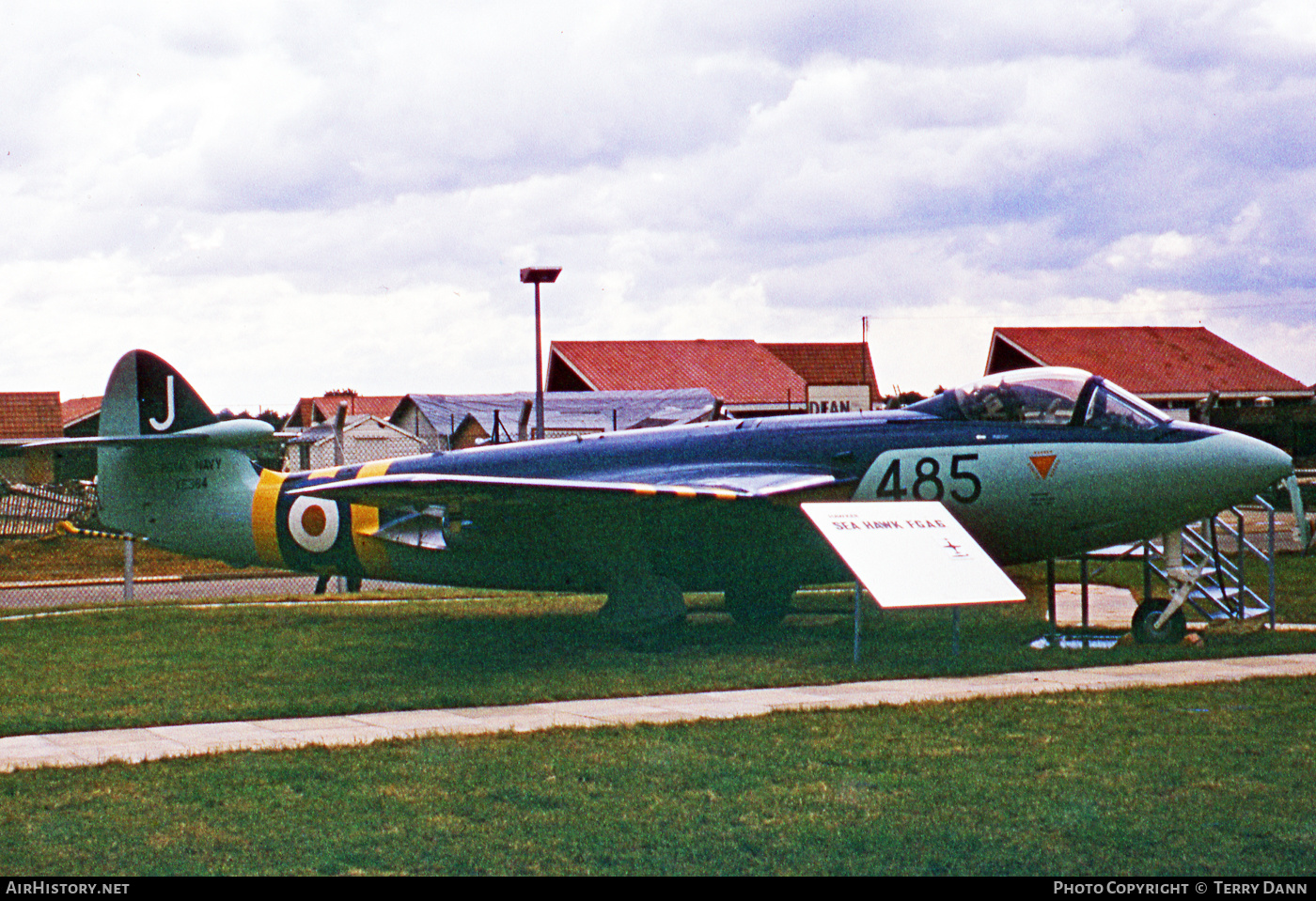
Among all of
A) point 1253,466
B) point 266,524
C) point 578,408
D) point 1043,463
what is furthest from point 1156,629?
point 578,408

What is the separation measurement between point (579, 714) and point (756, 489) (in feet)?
13.5

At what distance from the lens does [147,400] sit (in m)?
17.0

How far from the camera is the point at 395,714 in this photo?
1038 cm

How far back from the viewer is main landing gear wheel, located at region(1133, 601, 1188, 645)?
540 inches

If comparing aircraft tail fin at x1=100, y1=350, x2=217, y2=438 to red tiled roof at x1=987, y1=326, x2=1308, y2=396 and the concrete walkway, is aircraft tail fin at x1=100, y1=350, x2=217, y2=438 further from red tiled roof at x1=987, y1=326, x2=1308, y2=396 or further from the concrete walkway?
red tiled roof at x1=987, y1=326, x2=1308, y2=396

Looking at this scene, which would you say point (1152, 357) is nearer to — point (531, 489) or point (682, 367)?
point (682, 367)

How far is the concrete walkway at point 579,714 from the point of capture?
9.05 metres

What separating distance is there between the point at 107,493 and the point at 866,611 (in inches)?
392

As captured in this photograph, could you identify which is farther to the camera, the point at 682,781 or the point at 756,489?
the point at 756,489

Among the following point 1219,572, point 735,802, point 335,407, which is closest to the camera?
point 735,802

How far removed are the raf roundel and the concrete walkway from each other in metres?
6.79

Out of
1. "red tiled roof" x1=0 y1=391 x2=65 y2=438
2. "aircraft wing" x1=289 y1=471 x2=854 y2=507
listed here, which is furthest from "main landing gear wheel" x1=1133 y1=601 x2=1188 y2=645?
"red tiled roof" x1=0 y1=391 x2=65 y2=438

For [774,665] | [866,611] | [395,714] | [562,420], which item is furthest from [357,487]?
[562,420]

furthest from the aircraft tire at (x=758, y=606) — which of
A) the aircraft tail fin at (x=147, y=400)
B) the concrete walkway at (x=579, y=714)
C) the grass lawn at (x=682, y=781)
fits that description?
the aircraft tail fin at (x=147, y=400)
